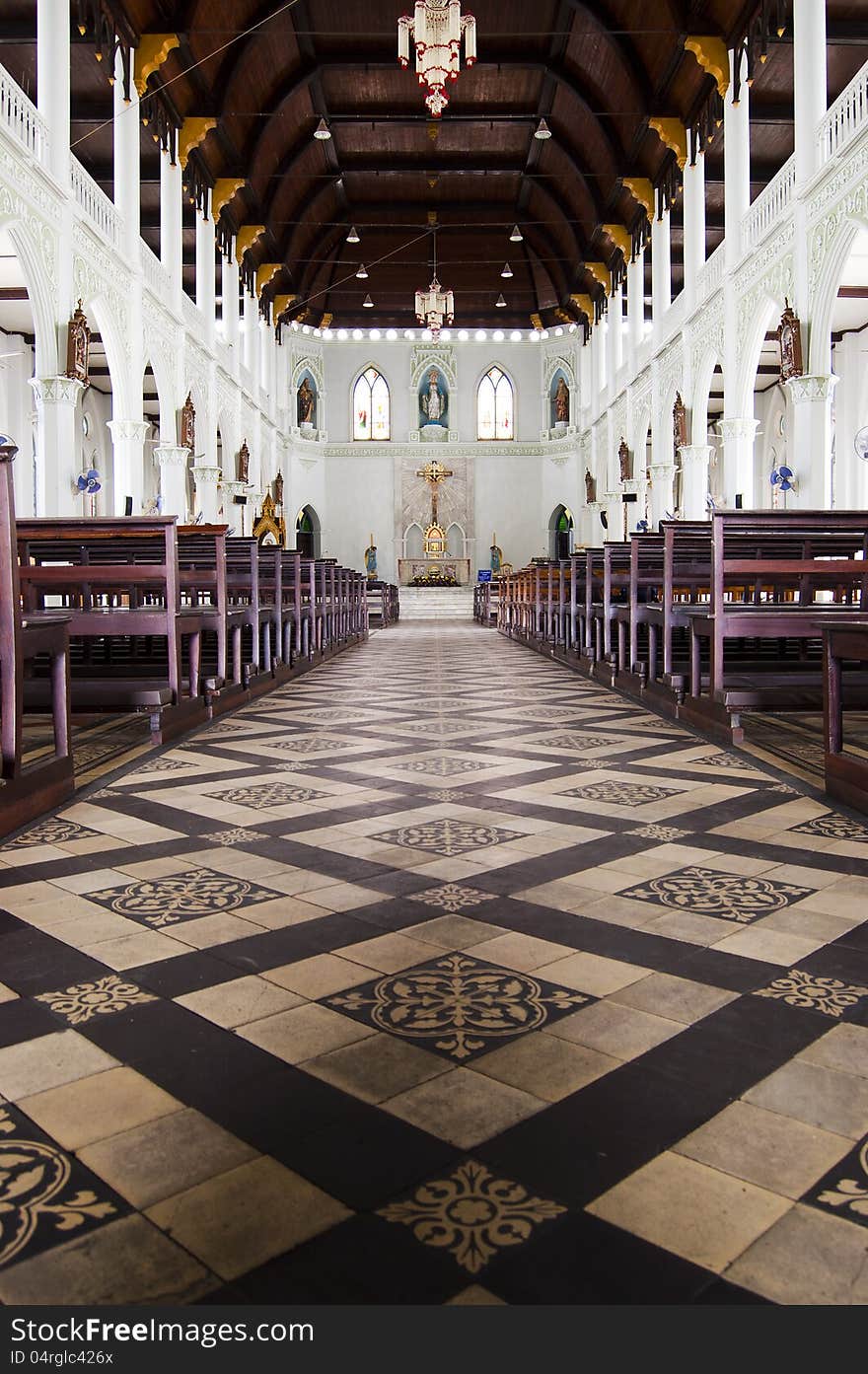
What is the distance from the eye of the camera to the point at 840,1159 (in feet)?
4.51

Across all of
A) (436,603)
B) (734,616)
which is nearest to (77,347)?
(734,616)

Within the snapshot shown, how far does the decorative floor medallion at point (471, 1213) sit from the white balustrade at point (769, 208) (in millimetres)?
14119

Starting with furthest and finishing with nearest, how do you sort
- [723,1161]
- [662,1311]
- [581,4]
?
1. [581,4]
2. [723,1161]
3. [662,1311]

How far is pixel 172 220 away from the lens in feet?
55.1

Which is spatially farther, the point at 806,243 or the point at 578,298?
the point at 578,298

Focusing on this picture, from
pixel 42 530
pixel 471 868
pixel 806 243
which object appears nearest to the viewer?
pixel 471 868

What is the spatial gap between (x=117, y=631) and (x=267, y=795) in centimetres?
174

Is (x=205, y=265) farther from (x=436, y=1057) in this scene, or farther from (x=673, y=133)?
(x=436, y=1057)

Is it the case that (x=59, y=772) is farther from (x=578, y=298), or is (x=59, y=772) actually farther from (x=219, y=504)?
(x=578, y=298)

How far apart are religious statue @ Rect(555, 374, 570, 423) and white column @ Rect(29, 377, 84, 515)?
835 inches

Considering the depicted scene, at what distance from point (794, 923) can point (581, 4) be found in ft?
57.2

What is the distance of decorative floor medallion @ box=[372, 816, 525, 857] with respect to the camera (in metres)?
3.08

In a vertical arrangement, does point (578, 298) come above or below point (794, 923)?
above

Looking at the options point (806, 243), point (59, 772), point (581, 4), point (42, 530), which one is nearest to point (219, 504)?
point (581, 4)
